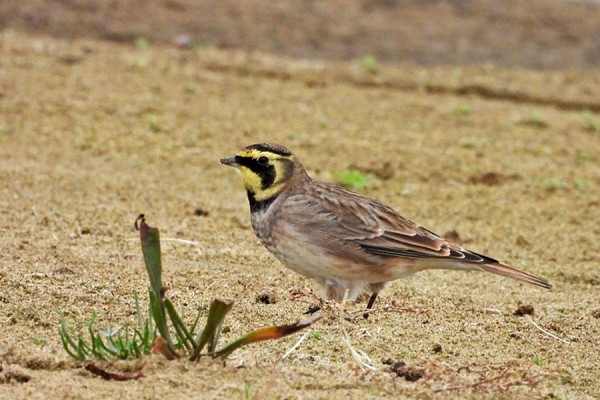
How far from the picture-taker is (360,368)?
206 inches

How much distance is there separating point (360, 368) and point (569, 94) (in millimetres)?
9184

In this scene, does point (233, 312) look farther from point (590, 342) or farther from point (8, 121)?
point (8, 121)

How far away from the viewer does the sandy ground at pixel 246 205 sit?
5.29 meters

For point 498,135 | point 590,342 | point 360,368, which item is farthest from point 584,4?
point 360,368

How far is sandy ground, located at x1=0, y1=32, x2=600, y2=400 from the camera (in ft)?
17.3

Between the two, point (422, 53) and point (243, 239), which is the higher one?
point (422, 53)

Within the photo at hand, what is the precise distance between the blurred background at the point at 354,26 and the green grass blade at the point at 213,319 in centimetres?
914

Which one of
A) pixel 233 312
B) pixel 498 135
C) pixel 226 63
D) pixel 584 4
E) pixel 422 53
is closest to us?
pixel 233 312

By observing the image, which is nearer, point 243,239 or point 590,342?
point 590,342

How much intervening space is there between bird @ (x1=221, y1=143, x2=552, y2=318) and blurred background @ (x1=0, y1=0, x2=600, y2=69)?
700 centimetres

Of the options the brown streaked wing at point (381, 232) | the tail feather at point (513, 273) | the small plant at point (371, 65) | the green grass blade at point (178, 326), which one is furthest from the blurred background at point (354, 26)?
the green grass blade at point (178, 326)

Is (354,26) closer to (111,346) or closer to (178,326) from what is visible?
(111,346)

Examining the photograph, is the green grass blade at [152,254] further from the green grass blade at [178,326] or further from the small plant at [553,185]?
the small plant at [553,185]

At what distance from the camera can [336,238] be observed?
6.81 m
